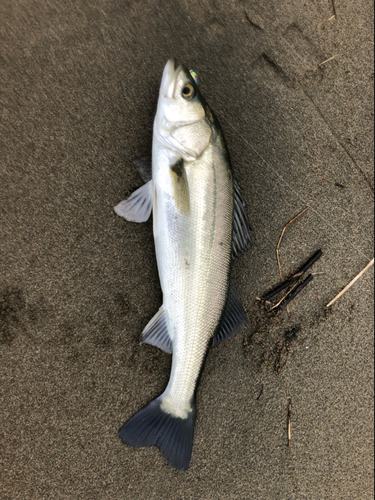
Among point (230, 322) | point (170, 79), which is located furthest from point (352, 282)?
point (170, 79)

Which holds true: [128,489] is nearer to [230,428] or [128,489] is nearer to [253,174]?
[230,428]

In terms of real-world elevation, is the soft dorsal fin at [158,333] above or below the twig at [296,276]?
above

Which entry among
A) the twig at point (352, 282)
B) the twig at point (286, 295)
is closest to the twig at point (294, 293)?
the twig at point (286, 295)

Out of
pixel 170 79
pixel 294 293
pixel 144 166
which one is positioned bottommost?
pixel 294 293

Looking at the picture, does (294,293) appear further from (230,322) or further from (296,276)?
(230,322)

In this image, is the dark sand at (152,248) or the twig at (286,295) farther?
the twig at (286,295)

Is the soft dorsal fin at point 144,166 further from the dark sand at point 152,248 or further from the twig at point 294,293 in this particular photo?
the twig at point 294,293

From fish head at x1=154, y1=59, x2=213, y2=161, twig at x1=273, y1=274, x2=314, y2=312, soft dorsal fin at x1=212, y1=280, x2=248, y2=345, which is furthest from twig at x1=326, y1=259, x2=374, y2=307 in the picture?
fish head at x1=154, y1=59, x2=213, y2=161

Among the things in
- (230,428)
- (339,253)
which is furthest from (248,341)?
(339,253)
